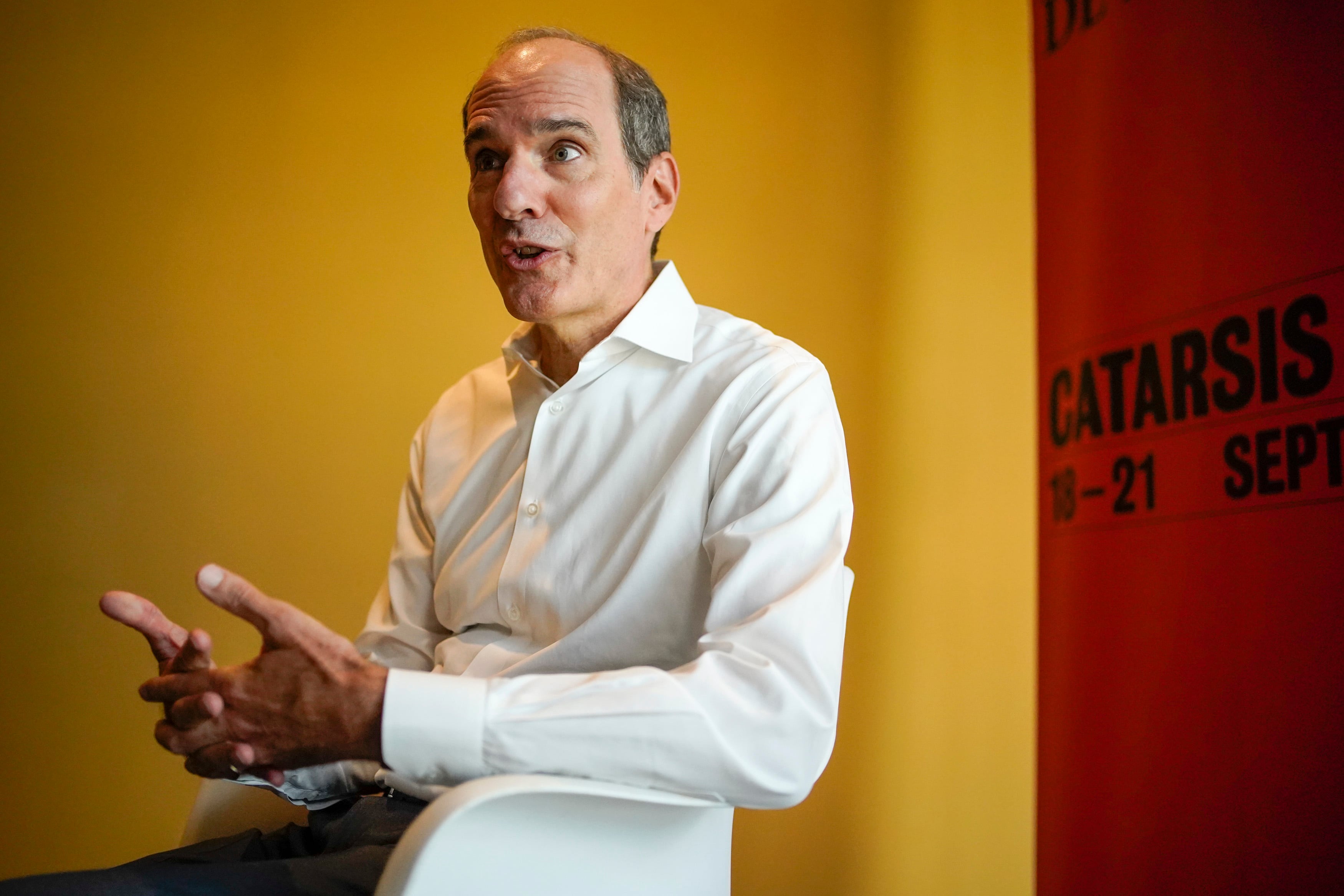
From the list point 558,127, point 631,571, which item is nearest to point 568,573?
point 631,571

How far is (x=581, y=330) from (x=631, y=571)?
422mm

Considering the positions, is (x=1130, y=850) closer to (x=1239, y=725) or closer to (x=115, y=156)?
(x=1239, y=725)

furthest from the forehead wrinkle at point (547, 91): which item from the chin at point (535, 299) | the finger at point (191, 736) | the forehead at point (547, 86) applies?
the finger at point (191, 736)

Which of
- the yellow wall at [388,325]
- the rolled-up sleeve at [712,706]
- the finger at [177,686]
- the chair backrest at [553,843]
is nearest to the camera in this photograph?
the chair backrest at [553,843]

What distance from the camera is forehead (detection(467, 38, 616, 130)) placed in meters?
1.46

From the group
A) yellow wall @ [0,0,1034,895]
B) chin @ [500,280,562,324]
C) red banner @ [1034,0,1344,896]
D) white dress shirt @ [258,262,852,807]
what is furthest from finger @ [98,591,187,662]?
red banner @ [1034,0,1344,896]

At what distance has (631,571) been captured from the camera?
1266 mm

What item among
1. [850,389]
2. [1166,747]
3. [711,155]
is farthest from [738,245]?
[1166,747]

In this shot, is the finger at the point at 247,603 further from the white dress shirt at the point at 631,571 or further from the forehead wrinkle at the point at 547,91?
the forehead wrinkle at the point at 547,91

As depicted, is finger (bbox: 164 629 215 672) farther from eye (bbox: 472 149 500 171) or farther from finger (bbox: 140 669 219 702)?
eye (bbox: 472 149 500 171)

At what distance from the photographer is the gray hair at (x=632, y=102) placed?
1.52 metres

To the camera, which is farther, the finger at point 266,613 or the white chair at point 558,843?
the finger at point 266,613

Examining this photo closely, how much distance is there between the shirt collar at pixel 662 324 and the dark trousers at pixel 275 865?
0.68 m

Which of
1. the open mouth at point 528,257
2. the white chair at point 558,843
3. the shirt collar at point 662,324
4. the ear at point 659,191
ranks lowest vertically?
the white chair at point 558,843
